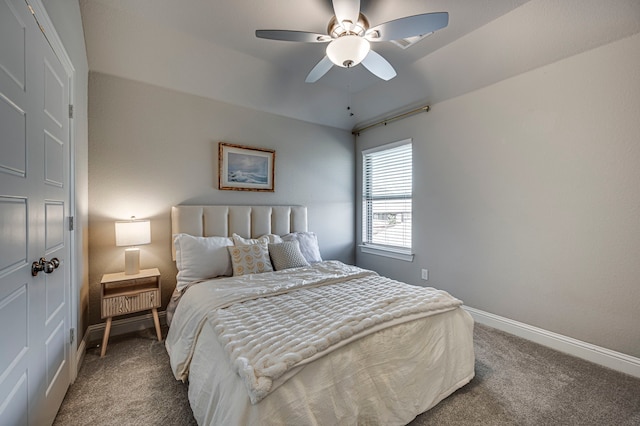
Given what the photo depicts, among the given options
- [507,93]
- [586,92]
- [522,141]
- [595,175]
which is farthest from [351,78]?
[595,175]

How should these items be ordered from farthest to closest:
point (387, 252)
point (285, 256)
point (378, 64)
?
point (387, 252), point (285, 256), point (378, 64)

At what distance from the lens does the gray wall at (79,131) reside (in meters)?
1.73

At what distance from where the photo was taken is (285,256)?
9.19 feet

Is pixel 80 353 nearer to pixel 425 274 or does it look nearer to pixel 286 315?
pixel 286 315

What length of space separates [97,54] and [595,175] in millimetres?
4547

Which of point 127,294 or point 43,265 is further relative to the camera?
point 127,294

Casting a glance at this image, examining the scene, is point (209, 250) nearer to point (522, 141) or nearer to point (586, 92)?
point (522, 141)

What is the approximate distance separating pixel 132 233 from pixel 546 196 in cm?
391

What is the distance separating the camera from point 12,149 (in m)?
1.10

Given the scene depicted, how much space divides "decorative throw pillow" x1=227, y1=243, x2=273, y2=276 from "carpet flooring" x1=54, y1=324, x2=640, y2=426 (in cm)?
95

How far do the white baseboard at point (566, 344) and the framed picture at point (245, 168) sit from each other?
3.03 m

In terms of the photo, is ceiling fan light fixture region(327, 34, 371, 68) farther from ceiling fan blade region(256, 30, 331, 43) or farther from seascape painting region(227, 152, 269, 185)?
seascape painting region(227, 152, 269, 185)

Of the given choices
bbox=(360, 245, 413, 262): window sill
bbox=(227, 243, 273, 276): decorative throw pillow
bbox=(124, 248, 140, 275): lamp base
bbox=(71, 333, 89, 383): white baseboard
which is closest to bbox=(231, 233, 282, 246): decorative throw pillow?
bbox=(227, 243, 273, 276): decorative throw pillow

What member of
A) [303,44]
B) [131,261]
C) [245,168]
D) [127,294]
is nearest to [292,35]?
[303,44]
